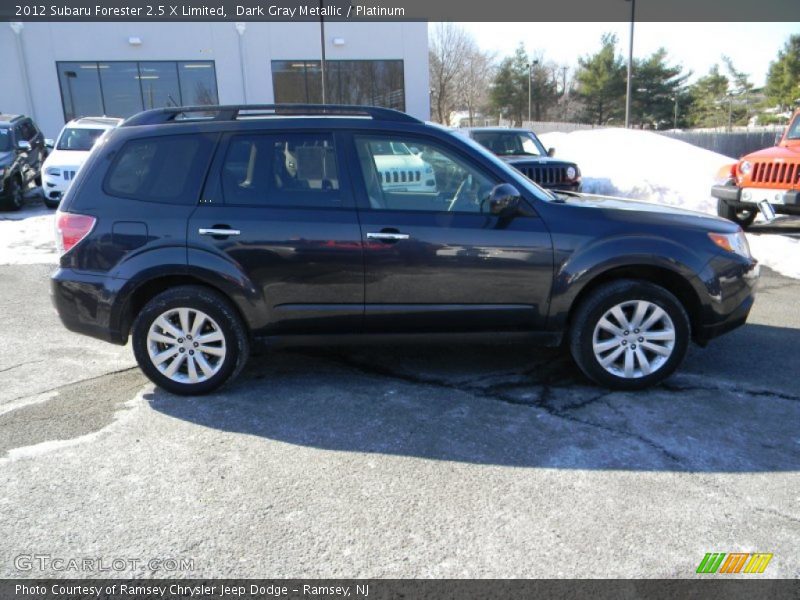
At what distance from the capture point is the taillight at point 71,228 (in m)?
4.12

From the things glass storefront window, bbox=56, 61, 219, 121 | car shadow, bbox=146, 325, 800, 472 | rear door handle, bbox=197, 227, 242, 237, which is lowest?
car shadow, bbox=146, 325, 800, 472

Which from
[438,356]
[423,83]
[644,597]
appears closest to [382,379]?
[438,356]

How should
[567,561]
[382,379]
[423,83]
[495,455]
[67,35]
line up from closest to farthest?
[567,561]
[495,455]
[382,379]
[67,35]
[423,83]

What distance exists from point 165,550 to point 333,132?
2.71 meters

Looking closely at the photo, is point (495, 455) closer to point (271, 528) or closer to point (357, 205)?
point (271, 528)

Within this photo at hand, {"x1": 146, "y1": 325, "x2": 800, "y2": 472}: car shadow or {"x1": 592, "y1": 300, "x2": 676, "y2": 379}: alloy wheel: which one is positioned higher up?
{"x1": 592, "y1": 300, "x2": 676, "y2": 379}: alloy wheel

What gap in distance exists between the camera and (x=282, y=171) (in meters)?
4.17

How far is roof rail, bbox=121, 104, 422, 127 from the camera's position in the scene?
14.1ft

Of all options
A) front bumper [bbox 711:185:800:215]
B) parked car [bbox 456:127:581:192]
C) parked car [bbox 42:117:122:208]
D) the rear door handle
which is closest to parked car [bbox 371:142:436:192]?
the rear door handle

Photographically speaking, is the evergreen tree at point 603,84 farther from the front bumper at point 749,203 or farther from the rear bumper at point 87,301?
the rear bumper at point 87,301

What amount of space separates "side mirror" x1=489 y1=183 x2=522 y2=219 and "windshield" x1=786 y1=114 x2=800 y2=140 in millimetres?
8770

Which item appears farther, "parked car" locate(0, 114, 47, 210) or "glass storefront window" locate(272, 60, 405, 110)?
"glass storefront window" locate(272, 60, 405, 110)

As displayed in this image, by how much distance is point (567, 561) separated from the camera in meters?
2.61
